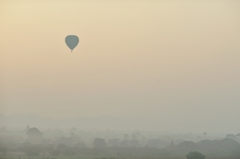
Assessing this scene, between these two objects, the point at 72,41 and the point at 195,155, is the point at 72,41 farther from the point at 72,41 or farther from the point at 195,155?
the point at 195,155

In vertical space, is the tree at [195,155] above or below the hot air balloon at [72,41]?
below

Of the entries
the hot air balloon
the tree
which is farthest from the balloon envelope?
the tree

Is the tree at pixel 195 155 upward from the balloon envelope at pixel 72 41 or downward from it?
downward

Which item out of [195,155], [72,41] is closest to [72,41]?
[72,41]

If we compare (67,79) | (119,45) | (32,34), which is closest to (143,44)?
(119,45)

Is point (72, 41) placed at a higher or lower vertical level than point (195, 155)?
higher

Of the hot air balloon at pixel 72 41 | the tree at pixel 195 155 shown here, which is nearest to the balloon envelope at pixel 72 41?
the hot air balloon at pixel 72 41

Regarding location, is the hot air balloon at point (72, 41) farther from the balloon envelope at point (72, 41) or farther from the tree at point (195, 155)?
the tree at point (195, 155)
